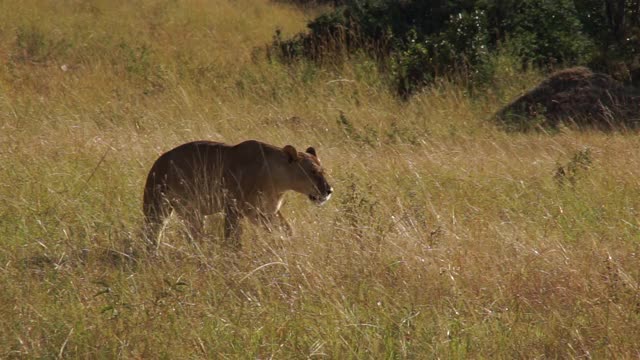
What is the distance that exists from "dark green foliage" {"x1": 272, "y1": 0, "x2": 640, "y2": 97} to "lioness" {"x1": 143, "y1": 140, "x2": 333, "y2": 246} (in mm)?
6272

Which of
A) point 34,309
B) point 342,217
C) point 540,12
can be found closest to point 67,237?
point 34,309

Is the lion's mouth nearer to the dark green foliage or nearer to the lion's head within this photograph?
the lion's head

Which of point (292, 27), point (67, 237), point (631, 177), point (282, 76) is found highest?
point (67, 237)

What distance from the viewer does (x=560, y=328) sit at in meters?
4.80

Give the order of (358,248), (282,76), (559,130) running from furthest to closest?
(282,76)
(559,130)
(358,248)

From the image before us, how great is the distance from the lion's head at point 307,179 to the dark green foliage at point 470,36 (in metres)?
6.25

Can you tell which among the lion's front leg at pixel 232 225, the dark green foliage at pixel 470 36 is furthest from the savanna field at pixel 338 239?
the dark green foliage at pixel 470 36

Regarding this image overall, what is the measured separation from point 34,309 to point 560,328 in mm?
2412

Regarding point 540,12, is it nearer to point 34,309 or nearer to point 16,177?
point 16,177

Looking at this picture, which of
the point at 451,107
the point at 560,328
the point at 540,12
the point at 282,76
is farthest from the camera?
the point at 540,12

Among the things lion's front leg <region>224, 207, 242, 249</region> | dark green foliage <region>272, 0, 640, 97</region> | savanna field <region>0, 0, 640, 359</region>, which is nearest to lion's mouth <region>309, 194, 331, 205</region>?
savanna field <region>0, 0, 640, 359</region>

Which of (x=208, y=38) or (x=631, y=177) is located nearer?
(x=631, y=177)

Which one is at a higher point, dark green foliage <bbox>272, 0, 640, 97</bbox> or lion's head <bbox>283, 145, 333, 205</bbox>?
lion's head <bbox>283, 145, 333, 205</bbox>

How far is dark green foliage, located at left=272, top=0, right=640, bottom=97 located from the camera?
43.7ft
